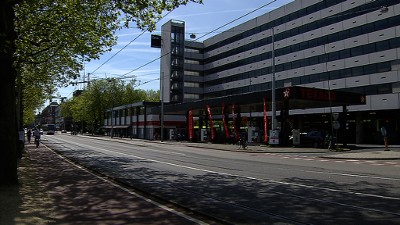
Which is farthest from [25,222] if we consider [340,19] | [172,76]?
[172,76]

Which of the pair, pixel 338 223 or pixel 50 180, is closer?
pixel 338 223

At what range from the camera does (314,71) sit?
55969 millimetres

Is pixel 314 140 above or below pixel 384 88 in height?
below

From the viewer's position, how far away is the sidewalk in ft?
23.1

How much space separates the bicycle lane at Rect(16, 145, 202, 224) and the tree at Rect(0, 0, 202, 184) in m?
1.65

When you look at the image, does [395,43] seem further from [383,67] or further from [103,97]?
[103,97]

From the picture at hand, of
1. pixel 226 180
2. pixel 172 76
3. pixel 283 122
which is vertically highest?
pixel 172 76

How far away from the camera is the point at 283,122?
35.9m

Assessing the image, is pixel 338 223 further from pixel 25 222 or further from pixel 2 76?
pixel 2 76

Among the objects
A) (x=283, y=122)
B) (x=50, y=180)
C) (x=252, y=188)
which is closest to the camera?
(x=252, y=188)

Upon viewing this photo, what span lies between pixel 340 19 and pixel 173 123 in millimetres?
33277

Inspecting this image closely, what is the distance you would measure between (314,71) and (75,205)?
51.9 m

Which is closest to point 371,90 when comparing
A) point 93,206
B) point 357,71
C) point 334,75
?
point 357,71

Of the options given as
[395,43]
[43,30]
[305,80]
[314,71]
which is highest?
[395,43]
